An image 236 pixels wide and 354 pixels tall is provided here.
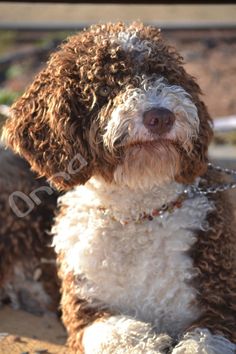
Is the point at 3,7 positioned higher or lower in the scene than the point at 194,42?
higher

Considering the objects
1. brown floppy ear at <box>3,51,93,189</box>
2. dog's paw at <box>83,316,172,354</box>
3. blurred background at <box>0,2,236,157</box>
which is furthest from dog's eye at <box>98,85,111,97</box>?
blurred background at <box>0,2,236,157</box>

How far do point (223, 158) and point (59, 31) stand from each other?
3.98 meters

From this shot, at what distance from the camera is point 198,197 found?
151 inches

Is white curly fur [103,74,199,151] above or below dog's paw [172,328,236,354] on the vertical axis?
above

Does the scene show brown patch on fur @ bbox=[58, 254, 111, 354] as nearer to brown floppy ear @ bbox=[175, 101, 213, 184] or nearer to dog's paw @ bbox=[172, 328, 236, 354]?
dog's paw @ bbox=[172, 328, 236, 354]

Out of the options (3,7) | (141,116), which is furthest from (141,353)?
(3,7)

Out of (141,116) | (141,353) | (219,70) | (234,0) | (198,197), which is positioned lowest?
(141,353)

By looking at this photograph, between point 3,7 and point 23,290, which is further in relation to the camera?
point 3,7

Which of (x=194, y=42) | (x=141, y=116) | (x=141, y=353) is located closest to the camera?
(x=141, y=116)

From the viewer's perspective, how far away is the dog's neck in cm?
372

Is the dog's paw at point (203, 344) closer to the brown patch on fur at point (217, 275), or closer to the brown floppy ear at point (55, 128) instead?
the brown patch on fur at point (217, 275)

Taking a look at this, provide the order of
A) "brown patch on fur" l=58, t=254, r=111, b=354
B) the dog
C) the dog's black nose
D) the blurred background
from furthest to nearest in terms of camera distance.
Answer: the blurred background
the dog
"brown patch on fur" l=58, t=254, r=111, b=354
the dog's black nose

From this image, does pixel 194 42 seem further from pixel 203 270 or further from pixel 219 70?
pixel 203 270

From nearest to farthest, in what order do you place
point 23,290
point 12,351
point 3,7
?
point 12,351 < point 23,290 < point 3,7
